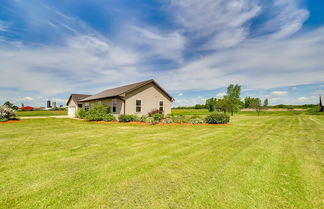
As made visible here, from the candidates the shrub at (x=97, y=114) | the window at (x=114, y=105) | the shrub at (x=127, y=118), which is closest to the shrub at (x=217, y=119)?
the shrub at (x=127, y=118)

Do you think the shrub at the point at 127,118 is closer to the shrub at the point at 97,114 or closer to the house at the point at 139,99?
the house at the point at 139,99

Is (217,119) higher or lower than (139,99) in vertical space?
lower

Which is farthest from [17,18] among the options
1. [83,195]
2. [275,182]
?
[275,182]

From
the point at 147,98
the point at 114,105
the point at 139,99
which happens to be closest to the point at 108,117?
the point at 114,105

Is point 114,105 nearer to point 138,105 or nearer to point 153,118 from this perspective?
point 138,105

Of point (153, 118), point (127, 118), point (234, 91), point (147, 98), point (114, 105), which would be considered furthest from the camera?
point (234, 91)

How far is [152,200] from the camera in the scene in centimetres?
266

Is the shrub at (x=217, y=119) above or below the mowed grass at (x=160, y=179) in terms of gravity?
above

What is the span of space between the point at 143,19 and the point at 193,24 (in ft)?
14.9

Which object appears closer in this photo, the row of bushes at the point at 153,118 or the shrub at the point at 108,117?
the row of bushes at the point at 153,118

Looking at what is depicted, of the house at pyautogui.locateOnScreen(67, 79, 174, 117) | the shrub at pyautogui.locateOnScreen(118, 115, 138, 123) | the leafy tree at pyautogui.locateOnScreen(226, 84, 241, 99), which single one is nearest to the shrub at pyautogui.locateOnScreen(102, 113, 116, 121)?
the house at pyautogui.locateOnScreen(67, 79, 174, 117)

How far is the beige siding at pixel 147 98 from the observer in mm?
17656

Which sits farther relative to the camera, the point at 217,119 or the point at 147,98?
the point at 147,98

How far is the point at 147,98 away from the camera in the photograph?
756 inches
